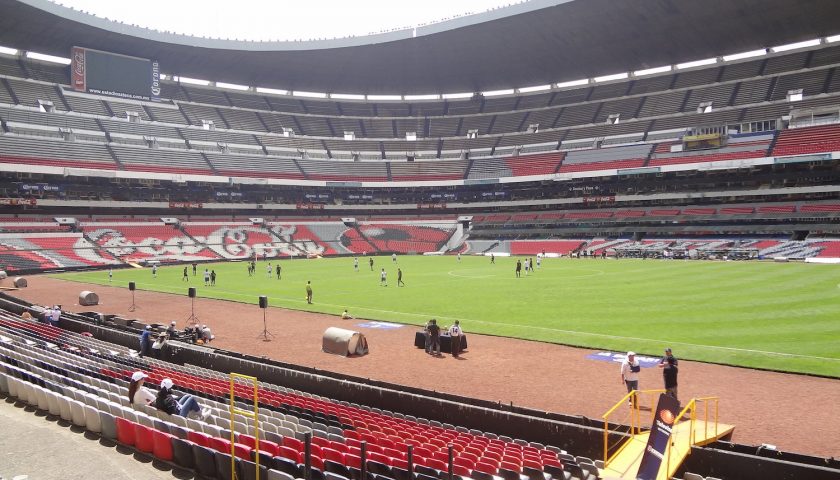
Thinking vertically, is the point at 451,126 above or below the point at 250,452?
above

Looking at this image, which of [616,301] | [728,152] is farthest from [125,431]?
→ [728,152]

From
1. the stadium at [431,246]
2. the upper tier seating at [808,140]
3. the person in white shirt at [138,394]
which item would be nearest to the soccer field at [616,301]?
the stadium at [431,246]

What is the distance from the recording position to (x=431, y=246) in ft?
291

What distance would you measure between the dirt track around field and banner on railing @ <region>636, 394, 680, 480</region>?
3128 millimetres

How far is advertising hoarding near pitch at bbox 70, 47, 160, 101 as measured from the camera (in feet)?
257

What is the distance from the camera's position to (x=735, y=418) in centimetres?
1321

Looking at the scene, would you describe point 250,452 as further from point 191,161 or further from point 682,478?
point 191,161

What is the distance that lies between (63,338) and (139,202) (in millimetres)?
65583

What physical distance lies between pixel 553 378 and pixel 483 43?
229 feet

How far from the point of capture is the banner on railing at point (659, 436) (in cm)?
759

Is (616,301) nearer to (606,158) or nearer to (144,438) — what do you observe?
(144,438)

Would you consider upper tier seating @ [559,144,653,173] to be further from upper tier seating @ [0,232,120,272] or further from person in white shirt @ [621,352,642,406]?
person in white shirt @ [621,352,642,406]

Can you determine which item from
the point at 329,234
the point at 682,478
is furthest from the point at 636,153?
the point at 682,478

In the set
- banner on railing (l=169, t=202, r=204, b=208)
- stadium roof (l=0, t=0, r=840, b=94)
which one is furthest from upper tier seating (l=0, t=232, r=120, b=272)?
stadium roof (l=0, t=0, r=840, b=94)
